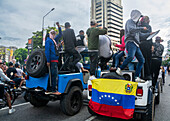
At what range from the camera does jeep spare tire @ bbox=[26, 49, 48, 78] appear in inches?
158

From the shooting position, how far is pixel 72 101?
170 inches

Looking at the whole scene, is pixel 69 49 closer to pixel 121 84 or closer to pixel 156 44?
pixel 121 84

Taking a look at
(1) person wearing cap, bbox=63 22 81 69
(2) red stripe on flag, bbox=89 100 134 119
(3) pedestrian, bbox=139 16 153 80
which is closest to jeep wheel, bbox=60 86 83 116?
(1) person wearing cap, bbox=63 22 81 69

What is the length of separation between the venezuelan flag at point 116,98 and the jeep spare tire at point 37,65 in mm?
→ 1859

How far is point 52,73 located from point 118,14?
4559 inches

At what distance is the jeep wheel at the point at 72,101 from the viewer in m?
3.99

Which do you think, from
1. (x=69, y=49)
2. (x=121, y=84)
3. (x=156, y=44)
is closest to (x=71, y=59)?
(x=69, y=49)

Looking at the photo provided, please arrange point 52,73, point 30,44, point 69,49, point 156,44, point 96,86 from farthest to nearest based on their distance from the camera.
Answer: point 30,44 → point 156,44 → point 69,49 → point 52,73 → point 96,86

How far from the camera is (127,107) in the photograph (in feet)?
8.73

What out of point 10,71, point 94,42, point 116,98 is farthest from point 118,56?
point 10,71

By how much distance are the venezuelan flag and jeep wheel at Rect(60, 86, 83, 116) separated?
52.3 inches

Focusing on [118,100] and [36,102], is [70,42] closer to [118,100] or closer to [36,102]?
[36,102]

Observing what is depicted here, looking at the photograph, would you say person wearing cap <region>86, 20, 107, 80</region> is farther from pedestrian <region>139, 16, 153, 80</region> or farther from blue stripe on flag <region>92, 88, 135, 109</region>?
blue stripe on flag <region>92, 88, 135, 109</region>

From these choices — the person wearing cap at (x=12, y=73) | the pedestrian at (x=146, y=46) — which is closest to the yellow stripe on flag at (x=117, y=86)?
the pedestrian at (x=146, y=46)
